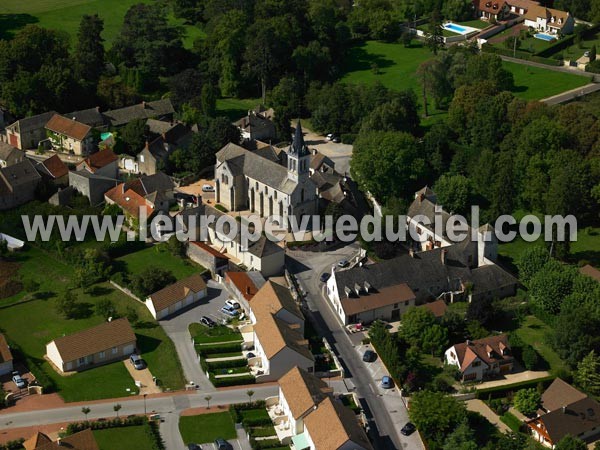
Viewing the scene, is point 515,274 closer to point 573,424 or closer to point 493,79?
point 573,424

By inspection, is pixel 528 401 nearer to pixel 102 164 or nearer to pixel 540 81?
pixel 102 164

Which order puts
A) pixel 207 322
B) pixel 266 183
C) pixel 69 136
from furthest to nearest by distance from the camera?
1. pixel 69 136
2. pixel 266 183
3. pixel 207 322

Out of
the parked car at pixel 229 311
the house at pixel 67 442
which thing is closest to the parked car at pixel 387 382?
the parked car at pixel 229 311

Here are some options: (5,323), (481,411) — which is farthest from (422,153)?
(5,323)

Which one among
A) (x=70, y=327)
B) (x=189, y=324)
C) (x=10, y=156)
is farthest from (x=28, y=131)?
(x=189, y=324)

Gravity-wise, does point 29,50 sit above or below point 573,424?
above

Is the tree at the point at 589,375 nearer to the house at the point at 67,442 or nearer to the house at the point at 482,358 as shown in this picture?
the house at the point at 482,358

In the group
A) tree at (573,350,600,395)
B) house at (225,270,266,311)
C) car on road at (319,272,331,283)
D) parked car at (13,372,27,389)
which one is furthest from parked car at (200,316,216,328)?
tree at (573,350,600,395)

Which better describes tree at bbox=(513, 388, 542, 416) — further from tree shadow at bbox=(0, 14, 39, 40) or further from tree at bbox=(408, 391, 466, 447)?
tree shadow at bbox=(0, 14, 39, 40)
